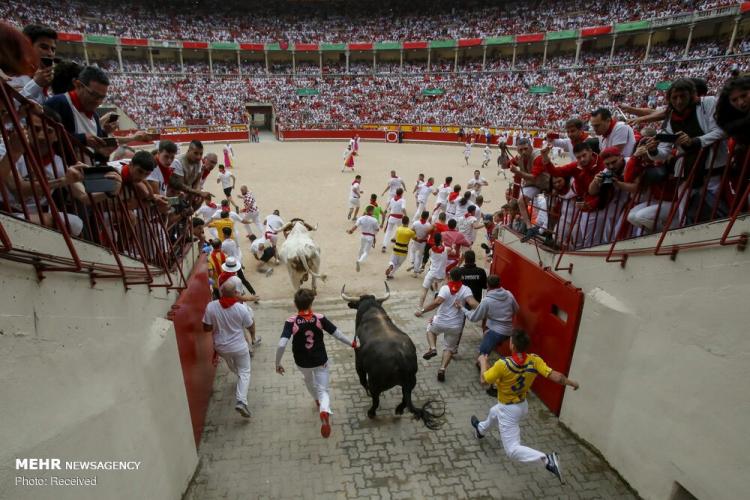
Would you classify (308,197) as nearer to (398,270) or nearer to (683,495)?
(398,270)

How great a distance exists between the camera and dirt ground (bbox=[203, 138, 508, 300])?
34.5 feet

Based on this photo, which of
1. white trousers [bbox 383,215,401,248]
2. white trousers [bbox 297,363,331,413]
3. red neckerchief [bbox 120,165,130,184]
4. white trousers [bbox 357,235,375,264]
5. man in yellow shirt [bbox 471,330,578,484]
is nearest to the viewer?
red neckerchief [bbox 120,165,130,184]

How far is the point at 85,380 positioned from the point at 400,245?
301 inches

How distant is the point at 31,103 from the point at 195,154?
3596 millimetres

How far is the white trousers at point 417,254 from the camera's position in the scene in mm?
10469

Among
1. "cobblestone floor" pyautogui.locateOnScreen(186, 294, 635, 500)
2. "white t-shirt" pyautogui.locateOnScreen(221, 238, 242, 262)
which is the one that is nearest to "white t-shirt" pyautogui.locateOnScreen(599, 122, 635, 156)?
"cobblestone floor" pyautogui.locateOnScreen(186, 294, 635, 500)

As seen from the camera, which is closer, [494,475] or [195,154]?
[494,475]

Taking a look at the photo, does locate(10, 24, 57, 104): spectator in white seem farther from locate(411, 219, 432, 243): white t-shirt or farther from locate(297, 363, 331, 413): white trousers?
locate(411, 219, 432, 243): white t-shirt

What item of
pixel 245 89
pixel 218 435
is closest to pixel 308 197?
pixel 218 435

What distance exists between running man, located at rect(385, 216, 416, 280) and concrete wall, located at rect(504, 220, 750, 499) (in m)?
4.84

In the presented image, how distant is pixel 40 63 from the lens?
13.0 ft

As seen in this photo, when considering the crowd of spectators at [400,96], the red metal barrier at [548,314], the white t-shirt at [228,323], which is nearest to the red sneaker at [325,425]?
the white t-shirt at [228,323]

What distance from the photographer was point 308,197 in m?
18.2

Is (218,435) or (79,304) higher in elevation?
(79,304)
